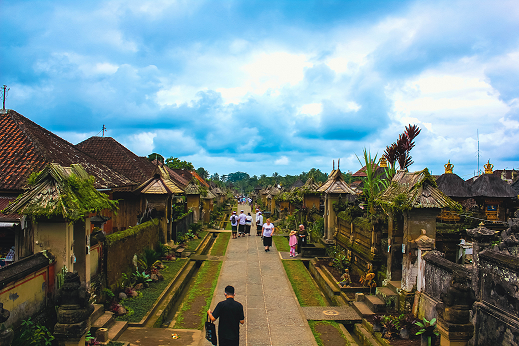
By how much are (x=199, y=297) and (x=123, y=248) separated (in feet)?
8.37

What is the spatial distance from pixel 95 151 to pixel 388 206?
16.7 meters

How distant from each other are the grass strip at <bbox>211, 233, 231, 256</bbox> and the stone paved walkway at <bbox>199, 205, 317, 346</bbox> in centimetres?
62

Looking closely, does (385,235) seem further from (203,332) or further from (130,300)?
(130,300)

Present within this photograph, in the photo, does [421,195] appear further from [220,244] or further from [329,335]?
[220,244]

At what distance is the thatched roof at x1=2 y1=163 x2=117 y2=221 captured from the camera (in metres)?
5.68

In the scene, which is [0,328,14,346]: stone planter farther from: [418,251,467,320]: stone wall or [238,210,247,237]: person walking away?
[238,210,247,237]: person walking away

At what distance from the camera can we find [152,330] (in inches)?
274

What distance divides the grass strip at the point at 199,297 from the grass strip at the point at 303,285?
8.41 feet

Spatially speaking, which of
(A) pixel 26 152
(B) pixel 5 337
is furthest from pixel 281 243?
(B) pixel 5 337

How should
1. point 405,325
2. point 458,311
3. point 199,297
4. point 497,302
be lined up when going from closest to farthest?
point 458,311, point 497,302, point 405,325, point 199,297

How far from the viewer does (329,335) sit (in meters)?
7.22

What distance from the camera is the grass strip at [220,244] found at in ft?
51.5

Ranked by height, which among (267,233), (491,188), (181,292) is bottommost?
(181,292)

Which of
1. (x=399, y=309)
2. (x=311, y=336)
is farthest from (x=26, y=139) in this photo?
(x=399, y=309)
